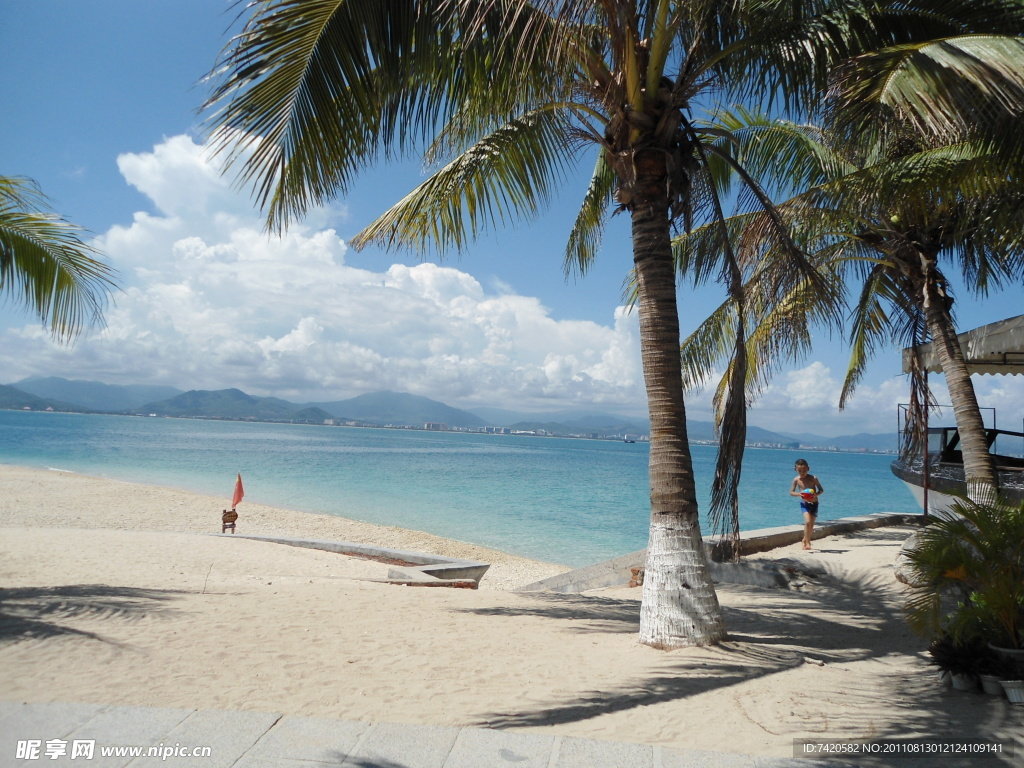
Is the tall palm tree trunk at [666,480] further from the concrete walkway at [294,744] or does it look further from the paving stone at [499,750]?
the paving stone at [499,750]

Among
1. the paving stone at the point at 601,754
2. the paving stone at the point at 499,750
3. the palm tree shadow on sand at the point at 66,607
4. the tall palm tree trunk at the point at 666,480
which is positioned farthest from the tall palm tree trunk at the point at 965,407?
the palm tree shadow on sand at the point at 66,607

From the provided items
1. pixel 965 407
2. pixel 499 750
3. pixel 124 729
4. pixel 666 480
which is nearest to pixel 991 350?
pixel 965 407

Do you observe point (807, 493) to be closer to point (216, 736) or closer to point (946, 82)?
point (946, 82)

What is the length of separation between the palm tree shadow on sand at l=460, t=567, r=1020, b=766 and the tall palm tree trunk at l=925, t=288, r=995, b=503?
67.6 inches

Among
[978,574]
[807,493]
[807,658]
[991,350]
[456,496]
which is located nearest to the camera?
[978,574]

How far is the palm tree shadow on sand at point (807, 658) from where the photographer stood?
3.66 m

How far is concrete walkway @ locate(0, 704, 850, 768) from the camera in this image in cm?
301

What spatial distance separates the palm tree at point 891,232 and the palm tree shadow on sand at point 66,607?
5.69 m

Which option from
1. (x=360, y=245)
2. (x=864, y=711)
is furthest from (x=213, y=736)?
(x=360, y=245)

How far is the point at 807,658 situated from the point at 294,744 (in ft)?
12.9

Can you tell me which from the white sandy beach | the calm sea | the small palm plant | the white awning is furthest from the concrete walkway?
the calm sea

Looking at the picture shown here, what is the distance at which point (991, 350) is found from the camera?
310 inches

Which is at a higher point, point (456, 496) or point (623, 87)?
point (623, 87)

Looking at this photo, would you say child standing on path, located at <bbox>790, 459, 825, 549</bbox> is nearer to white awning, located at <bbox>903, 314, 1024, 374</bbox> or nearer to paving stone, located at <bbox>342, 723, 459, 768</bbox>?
white awning, located at <bbox>903, 314, 1024, 374</bbox>
